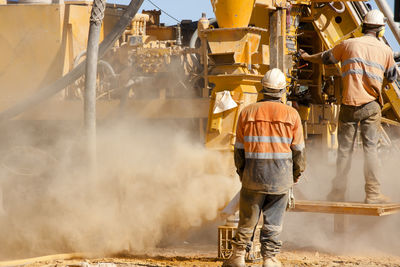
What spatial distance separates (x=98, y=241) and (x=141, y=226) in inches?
21.2

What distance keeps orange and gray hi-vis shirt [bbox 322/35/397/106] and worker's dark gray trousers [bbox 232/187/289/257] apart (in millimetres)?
1660

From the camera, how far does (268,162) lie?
243 inches

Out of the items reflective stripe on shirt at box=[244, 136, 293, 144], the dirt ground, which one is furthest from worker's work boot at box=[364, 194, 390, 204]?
reflective stripe on shirt at box=[244, 136, 293, 144]

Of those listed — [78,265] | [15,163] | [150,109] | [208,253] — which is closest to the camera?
[78,265]

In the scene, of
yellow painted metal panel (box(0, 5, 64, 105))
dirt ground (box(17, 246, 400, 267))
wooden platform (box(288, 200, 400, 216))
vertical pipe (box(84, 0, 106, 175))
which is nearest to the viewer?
wooden platform (box(288, 200, 400, 216))

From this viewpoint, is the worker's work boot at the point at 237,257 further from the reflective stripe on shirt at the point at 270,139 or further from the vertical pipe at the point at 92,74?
the vertical pipe at the point at 92,74

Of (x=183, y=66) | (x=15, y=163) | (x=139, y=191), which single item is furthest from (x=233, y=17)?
(x=15, y=163)

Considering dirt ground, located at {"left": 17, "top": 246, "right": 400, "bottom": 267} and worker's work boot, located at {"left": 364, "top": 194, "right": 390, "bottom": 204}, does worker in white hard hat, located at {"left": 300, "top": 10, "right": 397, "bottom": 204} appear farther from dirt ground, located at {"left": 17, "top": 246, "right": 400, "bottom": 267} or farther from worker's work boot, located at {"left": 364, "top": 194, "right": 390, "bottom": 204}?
dirt ground, located at {"left": 17, "top": 246, "right": 400, "bottom": 267}

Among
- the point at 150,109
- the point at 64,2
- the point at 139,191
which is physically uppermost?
the point at 64,2

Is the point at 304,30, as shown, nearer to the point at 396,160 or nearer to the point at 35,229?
the point at 396,160

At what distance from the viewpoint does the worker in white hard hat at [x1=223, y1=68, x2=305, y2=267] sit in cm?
618

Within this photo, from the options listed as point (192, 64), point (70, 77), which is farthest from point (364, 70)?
point (70, 77)

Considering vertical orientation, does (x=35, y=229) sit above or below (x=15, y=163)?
below

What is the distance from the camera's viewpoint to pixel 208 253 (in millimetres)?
8023
